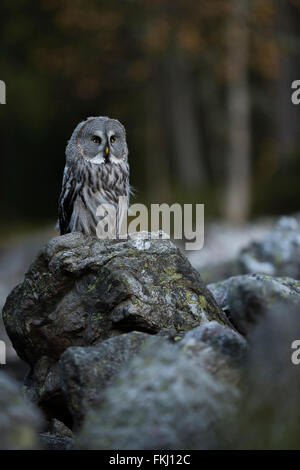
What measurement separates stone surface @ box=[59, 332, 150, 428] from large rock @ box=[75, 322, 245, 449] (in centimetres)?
11

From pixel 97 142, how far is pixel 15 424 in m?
3.77

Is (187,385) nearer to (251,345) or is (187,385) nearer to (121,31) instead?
(251,345)

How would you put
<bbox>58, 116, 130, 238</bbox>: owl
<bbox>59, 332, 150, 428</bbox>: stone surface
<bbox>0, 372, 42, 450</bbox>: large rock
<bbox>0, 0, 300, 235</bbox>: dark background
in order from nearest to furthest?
<bbox>0, 372, 42, 450</bbox>: large rock → <bbox>59, 332, 150, 428</bbox>: stone surface → <bbox>58, 116, 130, 238</bbox>: owl → <bbox>0, 0, 300, 235</bbox>: dark background

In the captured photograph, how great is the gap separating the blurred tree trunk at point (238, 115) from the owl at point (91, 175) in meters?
11.3

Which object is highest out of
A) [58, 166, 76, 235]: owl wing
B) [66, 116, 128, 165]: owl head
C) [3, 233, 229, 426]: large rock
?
[66, 116, 128, 165]: owl head

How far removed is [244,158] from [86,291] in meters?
13.8

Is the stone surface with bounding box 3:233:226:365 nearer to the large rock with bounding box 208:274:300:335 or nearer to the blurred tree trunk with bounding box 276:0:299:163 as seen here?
the large rock with bounding box 208:274:300:335

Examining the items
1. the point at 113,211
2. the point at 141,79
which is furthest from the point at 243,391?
the point at 141,79

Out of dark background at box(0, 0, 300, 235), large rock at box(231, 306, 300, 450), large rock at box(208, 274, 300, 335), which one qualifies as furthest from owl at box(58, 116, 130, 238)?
dark background at box(0, 0, 300, 235)

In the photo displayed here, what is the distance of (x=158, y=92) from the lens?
2591 centimetres

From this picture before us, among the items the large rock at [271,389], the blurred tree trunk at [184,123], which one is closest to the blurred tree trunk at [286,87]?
the blurred tree trunk at [184,123]

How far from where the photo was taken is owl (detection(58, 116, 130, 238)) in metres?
6.02

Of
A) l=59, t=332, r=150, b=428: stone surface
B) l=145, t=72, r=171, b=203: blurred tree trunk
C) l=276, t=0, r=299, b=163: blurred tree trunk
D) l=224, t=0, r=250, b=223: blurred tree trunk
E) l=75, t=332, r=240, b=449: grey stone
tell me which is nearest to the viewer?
l=75, t=332, r=240, b=449: grey stone

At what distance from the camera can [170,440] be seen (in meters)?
→ 2.89
